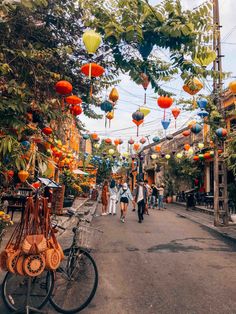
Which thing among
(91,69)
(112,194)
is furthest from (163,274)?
(112,194)

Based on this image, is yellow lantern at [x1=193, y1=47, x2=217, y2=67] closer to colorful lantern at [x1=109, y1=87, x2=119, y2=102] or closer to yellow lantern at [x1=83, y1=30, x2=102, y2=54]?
yellow lantern at [x1=83, y1=30, x2=102, y2=54]

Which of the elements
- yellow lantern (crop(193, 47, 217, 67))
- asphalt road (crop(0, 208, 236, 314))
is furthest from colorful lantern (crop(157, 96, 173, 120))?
asphalt road (crop(0, 208, 236, 314))

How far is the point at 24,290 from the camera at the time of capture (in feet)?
14.5

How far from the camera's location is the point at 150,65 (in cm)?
548

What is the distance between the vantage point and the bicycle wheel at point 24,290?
424 cm

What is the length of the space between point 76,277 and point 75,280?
0.05 meters

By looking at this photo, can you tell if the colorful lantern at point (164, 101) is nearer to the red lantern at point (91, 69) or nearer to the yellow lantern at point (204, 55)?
the yellow lantern at point (204, 55)

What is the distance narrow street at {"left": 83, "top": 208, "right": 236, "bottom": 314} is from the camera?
4664mm

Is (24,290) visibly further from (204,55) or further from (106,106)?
(204,55)

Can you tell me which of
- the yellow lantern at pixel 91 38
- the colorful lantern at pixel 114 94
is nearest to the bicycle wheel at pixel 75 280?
the yellow lantern at pixel 91 38

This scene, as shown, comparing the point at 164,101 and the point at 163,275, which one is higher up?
the point at 164,101

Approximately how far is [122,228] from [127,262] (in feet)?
16.0

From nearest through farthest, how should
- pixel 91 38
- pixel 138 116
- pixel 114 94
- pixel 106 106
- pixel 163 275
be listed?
pixel 91 38 → pixel 163 275 → pixel 114 94 → pixel 106 106 → pixel 138 116

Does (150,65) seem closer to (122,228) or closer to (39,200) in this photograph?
(39,200)
